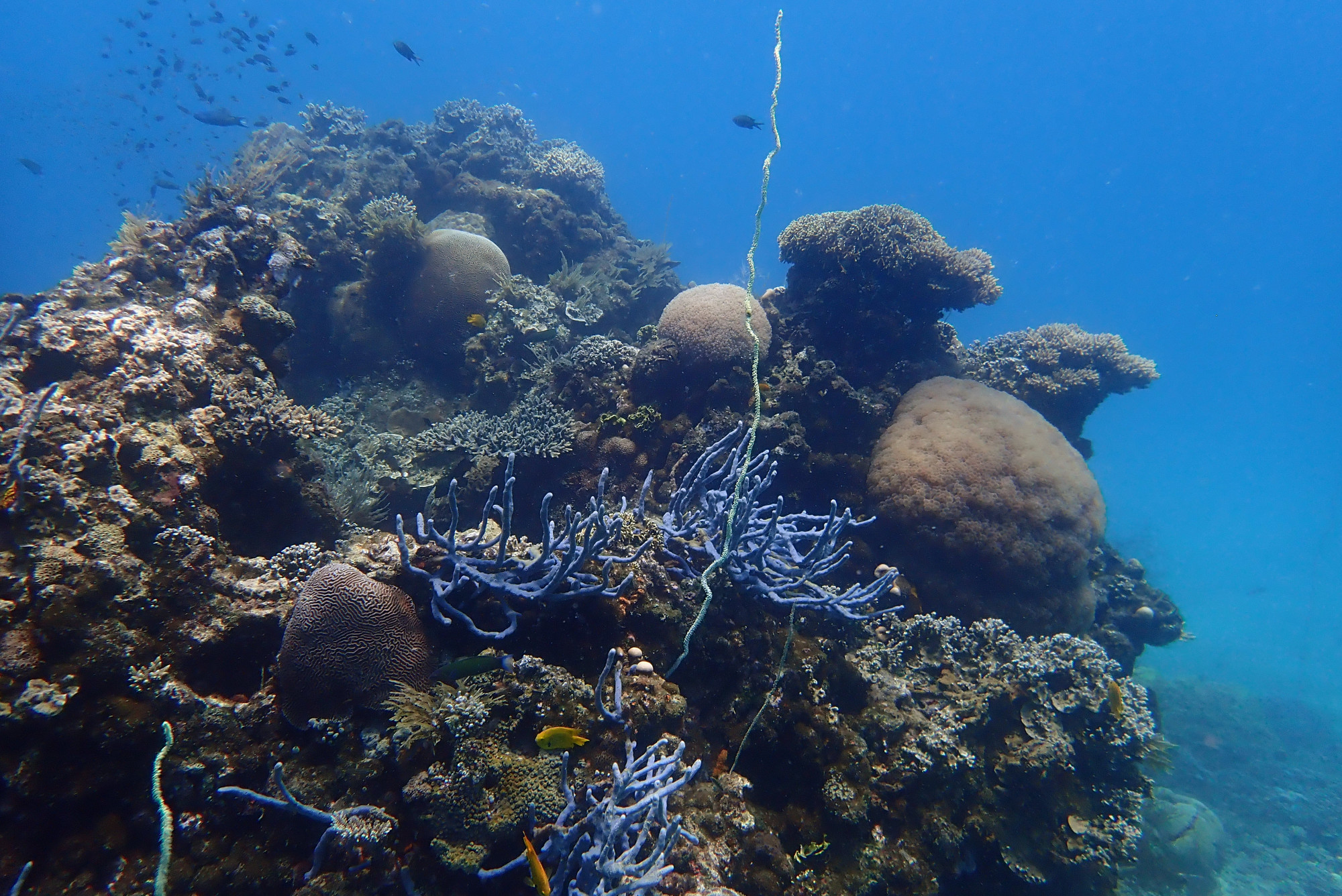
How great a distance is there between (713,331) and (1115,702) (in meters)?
5.63

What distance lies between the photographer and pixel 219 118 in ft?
50.8

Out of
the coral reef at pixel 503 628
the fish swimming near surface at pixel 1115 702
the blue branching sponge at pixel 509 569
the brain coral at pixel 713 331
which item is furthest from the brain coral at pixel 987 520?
the blue branching sponge at pixel 509 569

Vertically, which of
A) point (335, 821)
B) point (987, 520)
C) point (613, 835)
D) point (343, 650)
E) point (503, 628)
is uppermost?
point (987, 520)

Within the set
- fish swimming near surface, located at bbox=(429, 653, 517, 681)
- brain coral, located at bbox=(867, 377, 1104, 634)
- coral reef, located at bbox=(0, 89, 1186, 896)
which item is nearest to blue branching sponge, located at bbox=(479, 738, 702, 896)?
coral reef, located at bbox=(0, 89, 1186, 896)

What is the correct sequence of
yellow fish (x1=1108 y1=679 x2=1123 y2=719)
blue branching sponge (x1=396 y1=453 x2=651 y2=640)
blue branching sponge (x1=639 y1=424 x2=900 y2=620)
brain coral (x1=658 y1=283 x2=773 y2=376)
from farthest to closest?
brain coral (x1=658 y1=283 x2=773 y2=376) → yellow fish (x1=1108 y1=679 x2=1123 y2=719) → blue branching sponge (x1=639 y1=424 x2=900 y2=620) → blue branching sponge (x1=396 y1=453 x2=651 y2=640)

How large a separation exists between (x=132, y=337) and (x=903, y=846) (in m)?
6.82

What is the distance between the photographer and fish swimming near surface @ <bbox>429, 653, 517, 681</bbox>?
283cm

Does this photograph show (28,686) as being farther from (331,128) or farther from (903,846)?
(331,128)

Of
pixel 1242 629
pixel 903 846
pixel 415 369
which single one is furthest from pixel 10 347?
pixel 1242 629

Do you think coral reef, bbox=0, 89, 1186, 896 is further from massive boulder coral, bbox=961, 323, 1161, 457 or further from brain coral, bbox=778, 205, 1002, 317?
massive boulder coral, bbox=961, 323, 1161, 457

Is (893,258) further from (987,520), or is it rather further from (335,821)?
(335,821)

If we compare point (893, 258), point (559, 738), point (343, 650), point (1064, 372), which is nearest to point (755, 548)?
point (559, 738)

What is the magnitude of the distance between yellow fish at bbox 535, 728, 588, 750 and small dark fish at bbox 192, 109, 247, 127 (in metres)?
20.4

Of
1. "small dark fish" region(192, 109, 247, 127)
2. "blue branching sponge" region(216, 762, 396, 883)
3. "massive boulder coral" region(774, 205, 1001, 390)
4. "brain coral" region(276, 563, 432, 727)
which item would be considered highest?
"small dark fish" region(192, 109, 247, 127)
